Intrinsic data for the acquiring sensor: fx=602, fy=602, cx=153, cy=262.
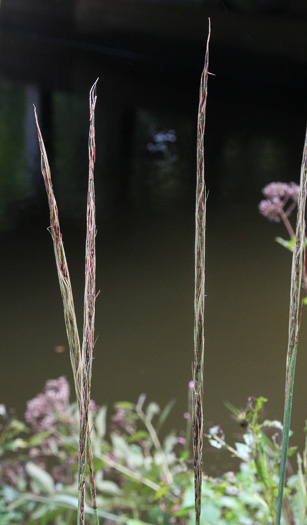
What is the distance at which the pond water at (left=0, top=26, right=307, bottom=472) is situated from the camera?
1.40m

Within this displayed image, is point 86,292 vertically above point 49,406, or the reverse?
point 86,292

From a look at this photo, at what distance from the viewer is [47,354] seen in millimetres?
1464

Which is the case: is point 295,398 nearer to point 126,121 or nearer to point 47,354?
point 47,354

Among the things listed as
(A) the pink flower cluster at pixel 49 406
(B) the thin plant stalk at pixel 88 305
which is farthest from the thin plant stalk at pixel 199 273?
(A) the pink flower cluster at pixel 49 406

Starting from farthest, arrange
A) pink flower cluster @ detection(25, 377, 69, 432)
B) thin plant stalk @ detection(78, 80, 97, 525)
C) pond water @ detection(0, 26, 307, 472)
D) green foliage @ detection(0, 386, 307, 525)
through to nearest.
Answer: pond water @ detection(0, 26, 307, 472)
pink flower cluster @ detection(25, 377, 69, 432)
green foliage @ detection(0, 386, 307, 525)
thin plant stalk @ detection(78, 80, 97, 525)

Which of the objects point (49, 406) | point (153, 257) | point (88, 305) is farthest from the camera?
point (153, 257)

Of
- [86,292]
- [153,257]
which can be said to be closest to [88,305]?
[86,292]

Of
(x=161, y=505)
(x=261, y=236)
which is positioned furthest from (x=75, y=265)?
(x=161, y=505)

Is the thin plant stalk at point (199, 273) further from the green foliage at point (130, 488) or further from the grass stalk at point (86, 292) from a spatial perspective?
the green foliage at point (130, 488)

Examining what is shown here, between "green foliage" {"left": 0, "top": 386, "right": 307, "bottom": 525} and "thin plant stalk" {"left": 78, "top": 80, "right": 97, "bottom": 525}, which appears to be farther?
"green foliage" {"left": 0, "top": 386, "right": 307, "bottom": 525}

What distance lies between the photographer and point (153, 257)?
6.40 ft

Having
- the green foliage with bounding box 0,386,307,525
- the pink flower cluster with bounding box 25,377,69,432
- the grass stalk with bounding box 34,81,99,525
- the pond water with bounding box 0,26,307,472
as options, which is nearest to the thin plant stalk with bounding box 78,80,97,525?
the grass stalk with bounding box 34,81,99,525

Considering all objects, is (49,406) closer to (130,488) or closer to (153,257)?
(130,488)

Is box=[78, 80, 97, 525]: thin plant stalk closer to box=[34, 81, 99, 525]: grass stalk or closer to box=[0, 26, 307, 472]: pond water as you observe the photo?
box=[34, 81, 99, 525]: grass stalk
